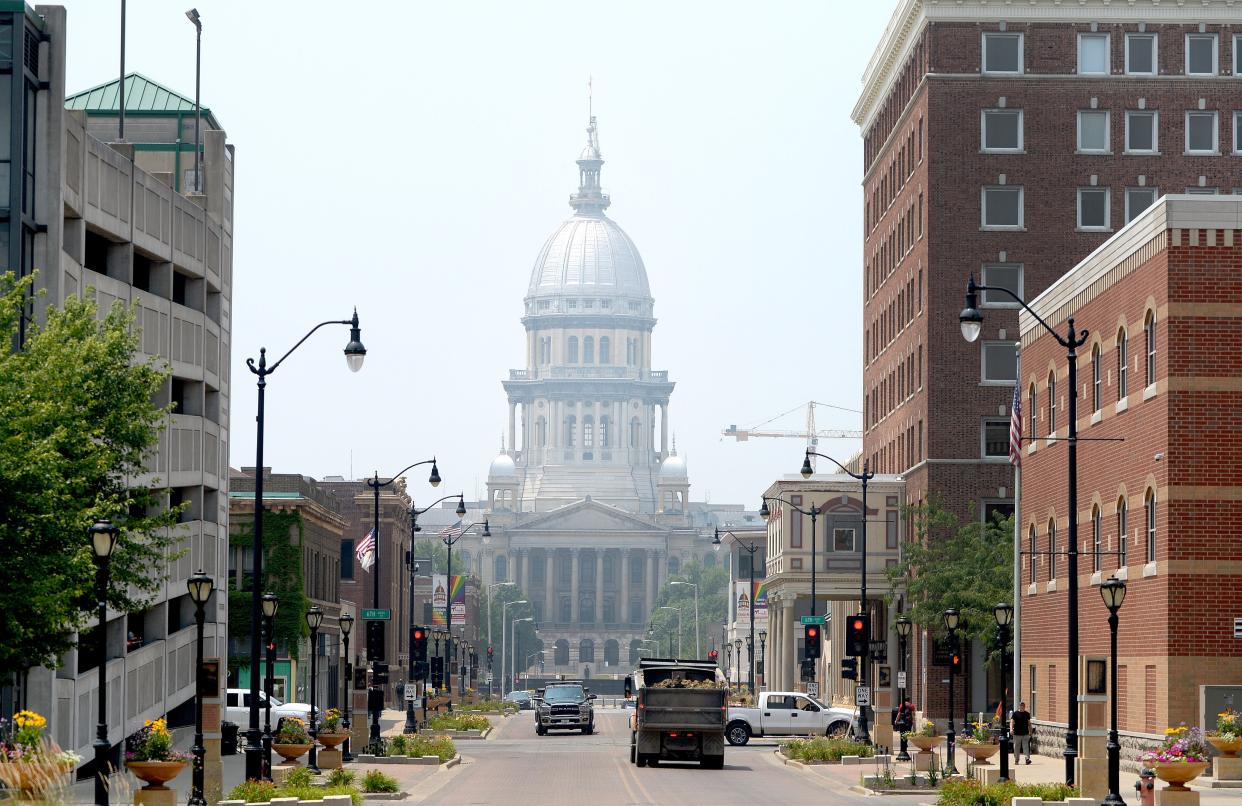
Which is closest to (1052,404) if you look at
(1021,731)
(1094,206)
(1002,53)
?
(1021,731)

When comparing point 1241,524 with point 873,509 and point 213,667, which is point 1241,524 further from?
point 873,509

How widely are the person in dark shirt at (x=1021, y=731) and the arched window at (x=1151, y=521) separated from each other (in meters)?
4.44

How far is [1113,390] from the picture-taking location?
54.8 meters

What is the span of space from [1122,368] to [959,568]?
24.4 meters

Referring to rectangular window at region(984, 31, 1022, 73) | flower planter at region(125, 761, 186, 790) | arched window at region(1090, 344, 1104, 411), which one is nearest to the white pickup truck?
arched window at region(1090, 344, 1104, 411)

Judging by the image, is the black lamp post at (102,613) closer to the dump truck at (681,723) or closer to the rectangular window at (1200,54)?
the dump truck at (681,723)

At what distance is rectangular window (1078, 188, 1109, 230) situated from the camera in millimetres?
86875

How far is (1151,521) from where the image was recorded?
50469mm

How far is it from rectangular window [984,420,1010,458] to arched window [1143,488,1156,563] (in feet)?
115

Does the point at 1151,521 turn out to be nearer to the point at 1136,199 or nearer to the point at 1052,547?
the point at 1052,547

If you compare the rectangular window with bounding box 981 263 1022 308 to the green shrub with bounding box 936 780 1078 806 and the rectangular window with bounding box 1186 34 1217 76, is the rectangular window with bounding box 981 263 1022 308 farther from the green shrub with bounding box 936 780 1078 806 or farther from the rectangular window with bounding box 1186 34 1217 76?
the green shrub with bounding box 936 780 1078 806

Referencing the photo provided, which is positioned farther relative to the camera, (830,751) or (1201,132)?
(1201,132)

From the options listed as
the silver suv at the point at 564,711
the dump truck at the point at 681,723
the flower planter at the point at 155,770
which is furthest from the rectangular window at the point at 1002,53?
the flower planter at the point at 155,770

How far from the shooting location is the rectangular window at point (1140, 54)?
87062 mm
